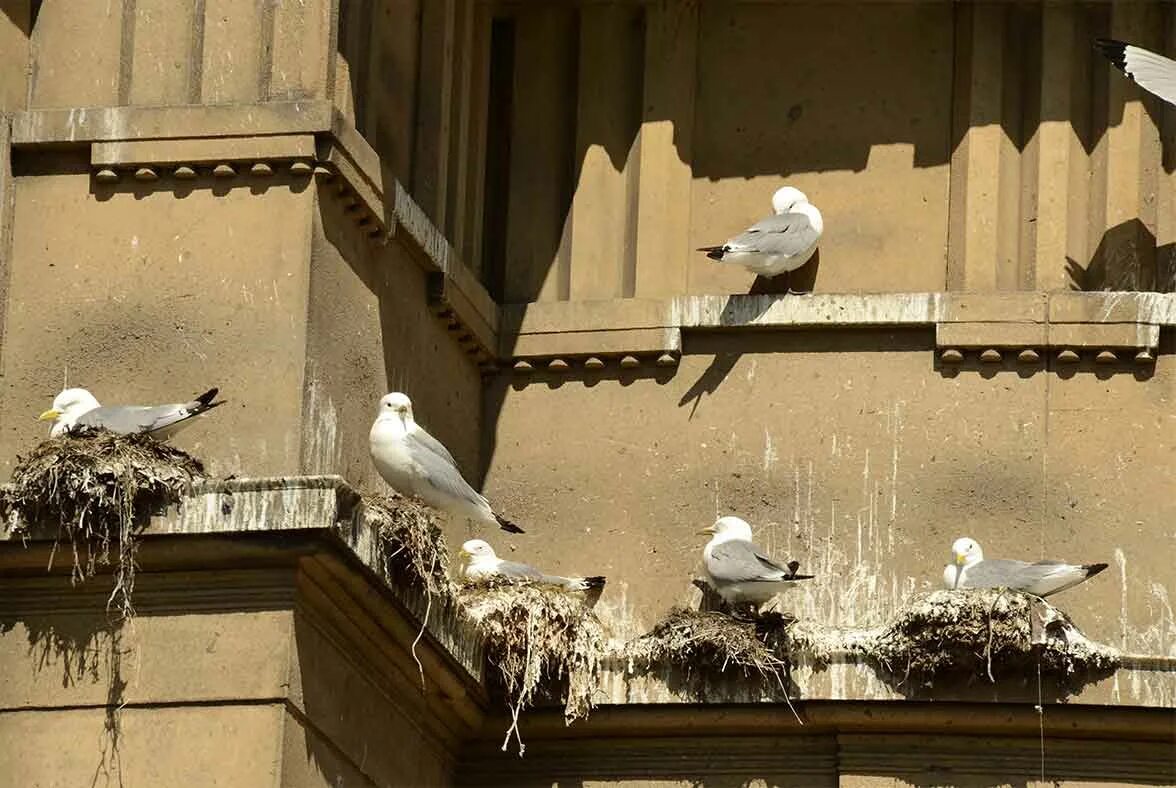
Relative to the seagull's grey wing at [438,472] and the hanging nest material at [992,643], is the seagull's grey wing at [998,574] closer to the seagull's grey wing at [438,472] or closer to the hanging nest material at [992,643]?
the hanging nest material at [992,643]

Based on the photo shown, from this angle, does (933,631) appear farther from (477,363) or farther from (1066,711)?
(477,363)

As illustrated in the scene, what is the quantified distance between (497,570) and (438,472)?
925 mm

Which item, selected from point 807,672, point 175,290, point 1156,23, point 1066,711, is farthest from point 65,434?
point 1156,23

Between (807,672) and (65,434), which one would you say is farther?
(807,672)

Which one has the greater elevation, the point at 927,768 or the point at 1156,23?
the point at 1156,23

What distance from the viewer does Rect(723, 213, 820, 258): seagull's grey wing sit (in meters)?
16.8

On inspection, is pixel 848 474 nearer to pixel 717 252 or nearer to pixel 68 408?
pixel 717 252

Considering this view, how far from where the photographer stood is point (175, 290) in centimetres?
1516

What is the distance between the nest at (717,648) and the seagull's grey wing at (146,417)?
8.55 ft

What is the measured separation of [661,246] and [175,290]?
3167 mm

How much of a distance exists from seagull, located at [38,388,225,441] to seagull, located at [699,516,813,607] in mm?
2648

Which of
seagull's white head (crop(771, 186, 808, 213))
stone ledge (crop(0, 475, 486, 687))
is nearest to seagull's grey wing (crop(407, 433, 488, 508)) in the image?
stone ledge (crop(0, 475, 486, 687))

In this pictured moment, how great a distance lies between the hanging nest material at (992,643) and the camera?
1529cm

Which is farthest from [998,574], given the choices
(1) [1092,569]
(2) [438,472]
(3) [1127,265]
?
(2) [438,472]
